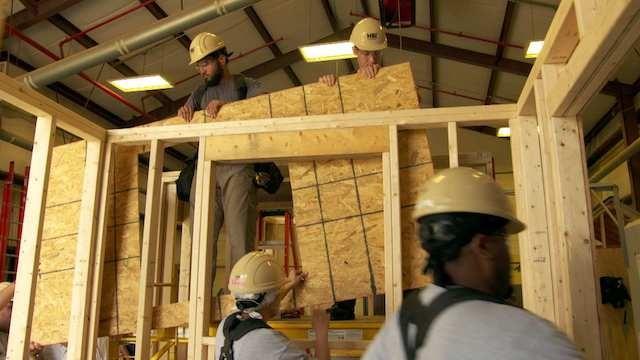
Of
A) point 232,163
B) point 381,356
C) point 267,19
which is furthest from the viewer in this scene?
point 267,19

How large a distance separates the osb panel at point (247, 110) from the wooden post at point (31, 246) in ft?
4.44

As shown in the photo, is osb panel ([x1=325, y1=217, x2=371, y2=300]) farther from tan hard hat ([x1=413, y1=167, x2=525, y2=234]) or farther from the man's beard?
tan hard hat ([x1=413, y1=167, x2=525, y2=234])

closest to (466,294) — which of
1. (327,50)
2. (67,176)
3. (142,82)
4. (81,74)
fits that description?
(67,176)

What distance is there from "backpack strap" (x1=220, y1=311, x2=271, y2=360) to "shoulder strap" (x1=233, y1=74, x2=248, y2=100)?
8.71ft

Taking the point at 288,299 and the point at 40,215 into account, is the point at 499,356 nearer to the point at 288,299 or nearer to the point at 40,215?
the point at 288,299

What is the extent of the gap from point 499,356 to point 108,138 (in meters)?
4.29

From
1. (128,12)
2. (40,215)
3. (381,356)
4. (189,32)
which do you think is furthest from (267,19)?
(381,356)

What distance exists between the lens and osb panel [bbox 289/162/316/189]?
4402mm

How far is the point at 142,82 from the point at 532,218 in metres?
7.59

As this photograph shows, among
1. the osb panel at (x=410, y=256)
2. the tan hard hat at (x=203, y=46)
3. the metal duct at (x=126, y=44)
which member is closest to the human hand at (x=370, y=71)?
the osb panel at (x=410, y=256)

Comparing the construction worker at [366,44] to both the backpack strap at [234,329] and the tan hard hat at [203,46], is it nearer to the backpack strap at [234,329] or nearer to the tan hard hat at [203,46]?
the tan hard hat at [203,46]

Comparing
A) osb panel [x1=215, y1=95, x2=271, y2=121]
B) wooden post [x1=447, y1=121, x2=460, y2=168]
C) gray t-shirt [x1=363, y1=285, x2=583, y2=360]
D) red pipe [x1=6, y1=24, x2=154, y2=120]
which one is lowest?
gray t-shirt [x1=363, y1=285, x2=583, y2=360]

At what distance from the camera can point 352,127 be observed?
4.23 meters

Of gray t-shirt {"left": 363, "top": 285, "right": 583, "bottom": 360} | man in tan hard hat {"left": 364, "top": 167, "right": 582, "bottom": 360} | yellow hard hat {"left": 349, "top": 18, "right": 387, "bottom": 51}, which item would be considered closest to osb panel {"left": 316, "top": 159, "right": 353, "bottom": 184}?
yellow hard hat {"left": 349, "top": 18, "right": 387, "bottom": 51}
